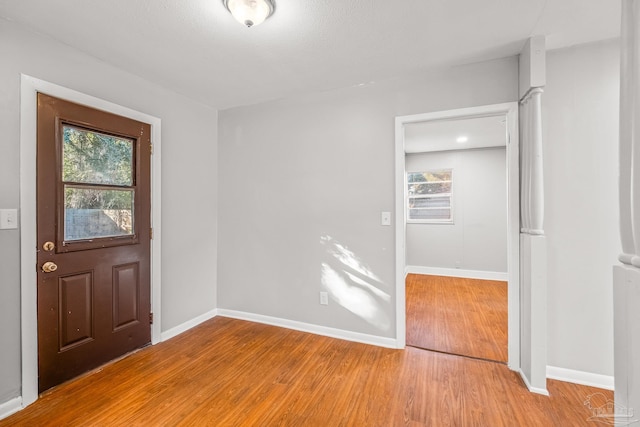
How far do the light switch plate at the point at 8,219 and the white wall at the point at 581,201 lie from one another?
3.68 meters

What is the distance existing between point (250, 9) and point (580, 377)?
3.31m

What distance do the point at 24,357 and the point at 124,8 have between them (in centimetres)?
228

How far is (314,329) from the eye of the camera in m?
3.01

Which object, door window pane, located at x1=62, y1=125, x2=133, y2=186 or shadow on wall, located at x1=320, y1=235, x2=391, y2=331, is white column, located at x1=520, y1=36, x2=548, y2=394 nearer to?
shadow on wall, located at x1=320, y1=235, x2=391, y2=331

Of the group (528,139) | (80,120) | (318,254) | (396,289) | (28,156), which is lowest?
(396,289)

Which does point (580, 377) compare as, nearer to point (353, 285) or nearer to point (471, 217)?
point (353, 285)

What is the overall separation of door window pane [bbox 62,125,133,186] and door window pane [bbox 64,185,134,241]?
9 cm

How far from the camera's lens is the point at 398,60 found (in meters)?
2.34

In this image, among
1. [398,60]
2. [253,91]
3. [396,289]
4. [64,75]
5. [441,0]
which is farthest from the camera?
[253,91]

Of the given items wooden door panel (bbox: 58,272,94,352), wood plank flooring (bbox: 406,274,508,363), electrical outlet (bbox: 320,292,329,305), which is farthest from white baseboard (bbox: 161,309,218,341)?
wood plank flooring (bbox: 406,274,508,363)

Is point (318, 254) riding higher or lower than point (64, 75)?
lower

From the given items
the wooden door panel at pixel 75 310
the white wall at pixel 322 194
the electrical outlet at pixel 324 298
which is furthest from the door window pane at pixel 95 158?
the electrical outlet at pixel 324 298

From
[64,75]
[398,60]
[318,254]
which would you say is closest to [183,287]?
[318,254]

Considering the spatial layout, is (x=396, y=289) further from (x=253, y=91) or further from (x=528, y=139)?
(x=253, y=91)
